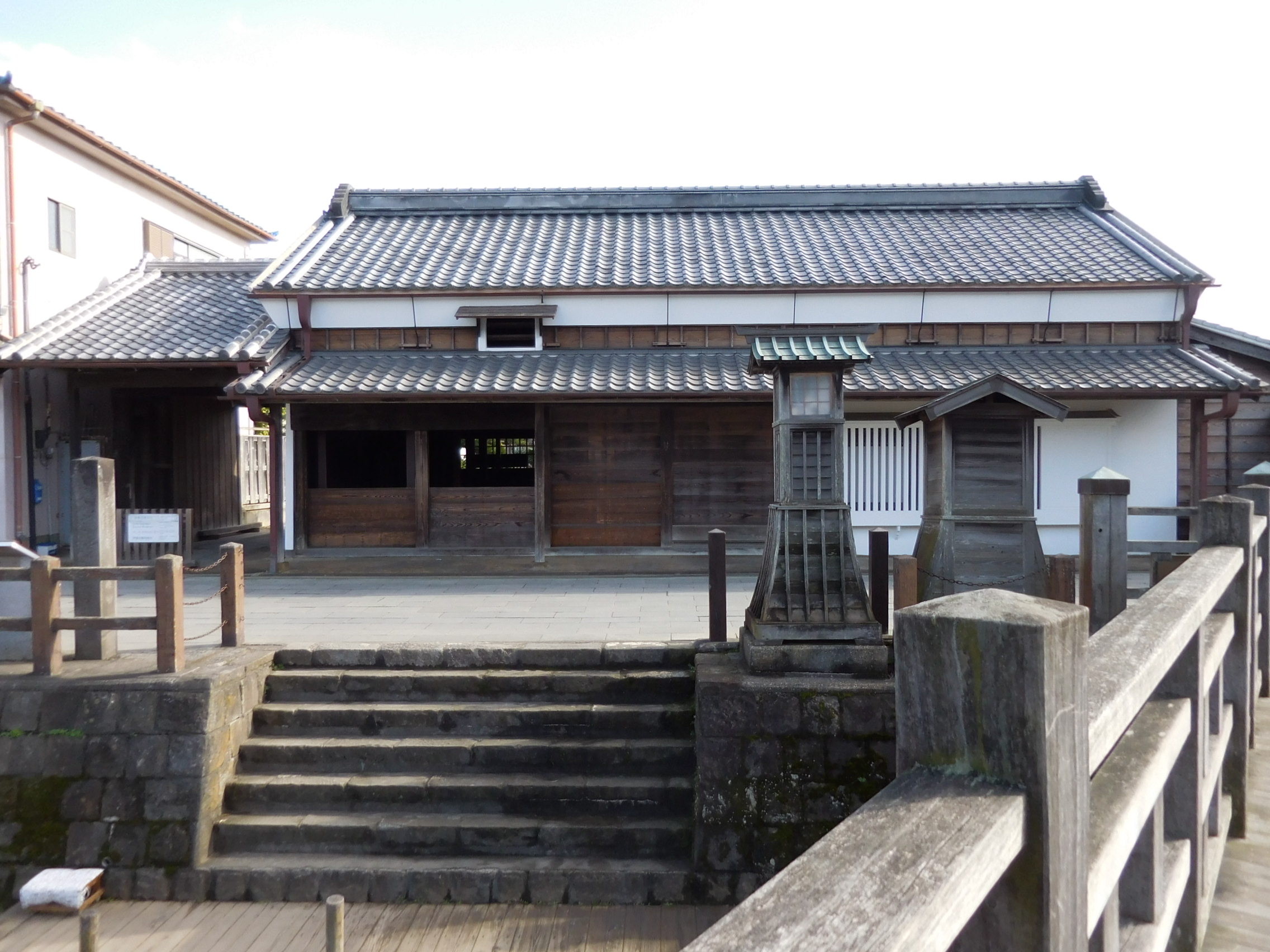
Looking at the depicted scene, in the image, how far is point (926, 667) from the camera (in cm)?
135

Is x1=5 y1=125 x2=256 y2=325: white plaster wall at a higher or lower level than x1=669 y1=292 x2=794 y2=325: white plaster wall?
higher

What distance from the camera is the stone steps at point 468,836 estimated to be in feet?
18.4

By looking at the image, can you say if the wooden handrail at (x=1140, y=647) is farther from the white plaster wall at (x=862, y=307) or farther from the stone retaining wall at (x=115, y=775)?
the white plaster wall at (x=862, y=307)

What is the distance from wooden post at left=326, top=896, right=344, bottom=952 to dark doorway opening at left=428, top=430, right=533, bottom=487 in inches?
365

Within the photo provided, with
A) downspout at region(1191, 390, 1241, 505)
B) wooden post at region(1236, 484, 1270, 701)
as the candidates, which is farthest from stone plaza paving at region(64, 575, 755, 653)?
downspout at region(1191, 390, 1241, 505)

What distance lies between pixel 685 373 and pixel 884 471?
338cm

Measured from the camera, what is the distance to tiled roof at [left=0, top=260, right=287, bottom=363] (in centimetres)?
1205

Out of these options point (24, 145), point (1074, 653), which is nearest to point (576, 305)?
point (24, 145)

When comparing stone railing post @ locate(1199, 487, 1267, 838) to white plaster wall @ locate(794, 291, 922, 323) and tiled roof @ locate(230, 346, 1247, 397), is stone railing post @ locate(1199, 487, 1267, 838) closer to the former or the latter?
tiled roof @ locate(230, 346, 1247, 397)

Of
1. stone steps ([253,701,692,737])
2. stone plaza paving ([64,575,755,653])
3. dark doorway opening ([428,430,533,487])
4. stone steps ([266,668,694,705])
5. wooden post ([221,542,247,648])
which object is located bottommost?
stone steps ([253,701,692,737])

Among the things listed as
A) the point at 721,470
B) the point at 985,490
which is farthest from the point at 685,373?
the point at 985,490

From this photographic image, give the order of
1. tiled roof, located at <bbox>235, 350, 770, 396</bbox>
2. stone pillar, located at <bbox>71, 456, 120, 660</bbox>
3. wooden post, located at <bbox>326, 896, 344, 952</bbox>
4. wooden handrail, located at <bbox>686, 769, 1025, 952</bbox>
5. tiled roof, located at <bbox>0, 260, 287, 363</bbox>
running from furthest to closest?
1. tiled roof, located at <bbox>0, 260, 287, 363</bbox>
2. tiled roof, located at <bbox>235, 350, 770, 396</bbox>
3. stone pillar, located at <bbox>71, 456, 120, 660</bbox>
4. wooden post, located at <bbox>326, 896, 344, 952</bbox>
5. wooden handrail, located at <bbox>686, 769, 1025, 952</bbox>

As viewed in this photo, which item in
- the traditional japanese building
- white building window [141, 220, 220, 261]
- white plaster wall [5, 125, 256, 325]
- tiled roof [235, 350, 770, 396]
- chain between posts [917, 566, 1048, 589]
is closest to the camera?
chain between posts [917, 566, 1048, 589]

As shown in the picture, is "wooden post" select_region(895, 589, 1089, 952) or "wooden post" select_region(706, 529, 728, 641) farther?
"wooden post" select_region(706, 529, 728, 641)
